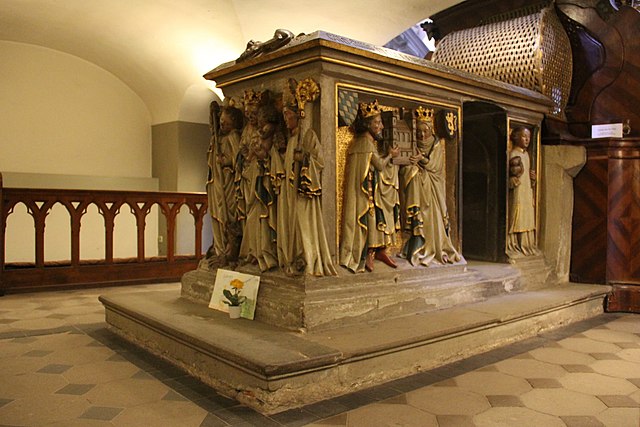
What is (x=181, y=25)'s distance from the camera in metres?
8.14

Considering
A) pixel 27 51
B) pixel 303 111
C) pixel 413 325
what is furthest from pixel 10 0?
pixel 413 325

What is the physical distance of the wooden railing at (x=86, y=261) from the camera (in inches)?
242

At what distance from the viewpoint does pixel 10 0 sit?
7.69 meters

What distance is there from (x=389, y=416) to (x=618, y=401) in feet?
4.31

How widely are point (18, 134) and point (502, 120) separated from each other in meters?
7.90

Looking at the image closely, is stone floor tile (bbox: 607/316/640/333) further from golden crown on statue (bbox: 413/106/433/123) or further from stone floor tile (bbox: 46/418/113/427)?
stone floor tile (bbox: 46/418/113/427)

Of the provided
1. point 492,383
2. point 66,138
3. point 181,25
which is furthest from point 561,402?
point 66,138

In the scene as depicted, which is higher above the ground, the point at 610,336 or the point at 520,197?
the point at 520,197

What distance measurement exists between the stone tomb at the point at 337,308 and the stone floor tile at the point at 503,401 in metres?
0.54

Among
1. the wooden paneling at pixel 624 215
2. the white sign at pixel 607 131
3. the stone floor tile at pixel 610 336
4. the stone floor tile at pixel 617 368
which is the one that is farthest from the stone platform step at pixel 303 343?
the white sign at pixel 607 131

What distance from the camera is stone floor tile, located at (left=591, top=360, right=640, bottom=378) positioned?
11.8 ft

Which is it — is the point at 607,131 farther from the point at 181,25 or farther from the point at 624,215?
the point at 181,25

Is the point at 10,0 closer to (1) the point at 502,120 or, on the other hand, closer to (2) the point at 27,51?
(2) the point at 27,51

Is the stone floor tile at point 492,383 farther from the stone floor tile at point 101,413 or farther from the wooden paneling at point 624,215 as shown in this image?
the wooden paneling at point 624,215
